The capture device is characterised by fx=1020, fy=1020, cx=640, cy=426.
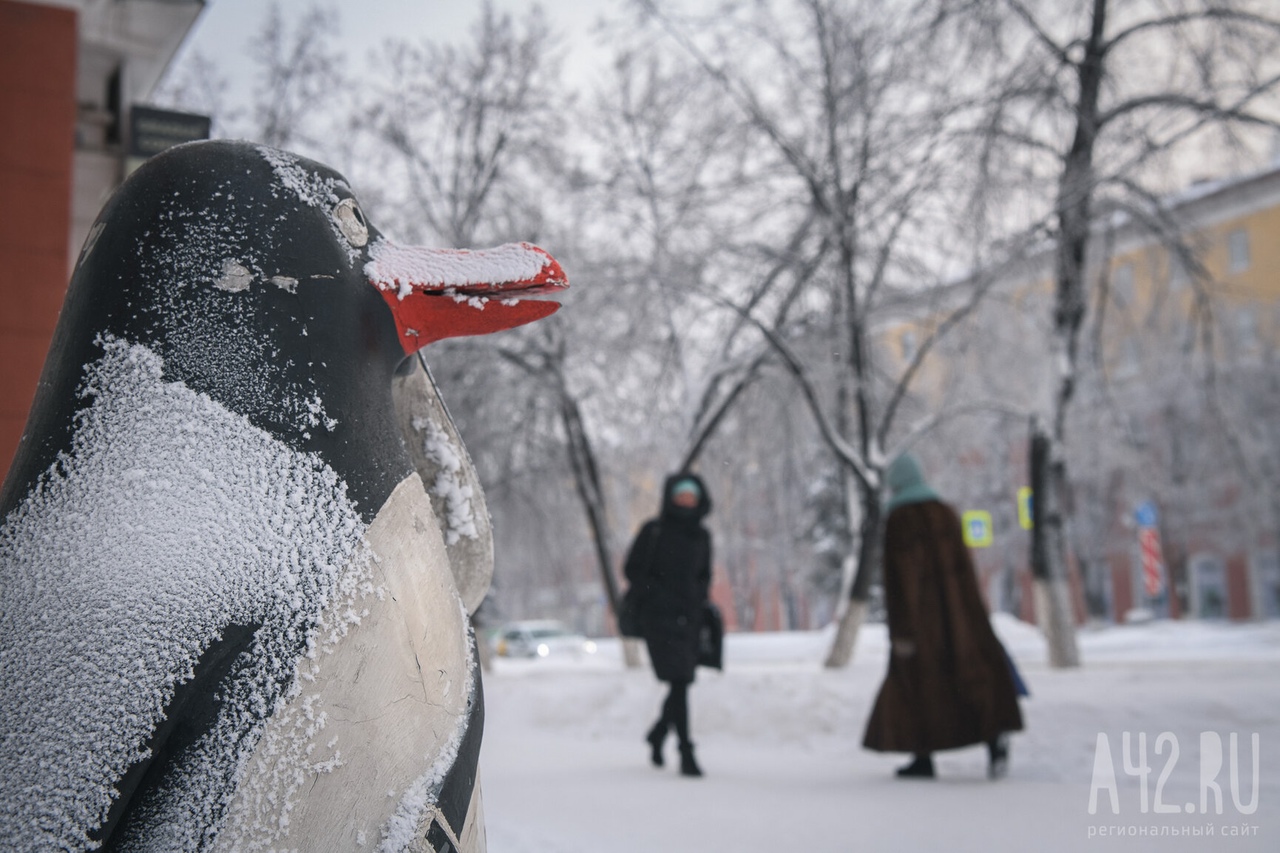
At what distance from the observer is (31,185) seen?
5.54m

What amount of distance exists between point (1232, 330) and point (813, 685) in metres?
6.13

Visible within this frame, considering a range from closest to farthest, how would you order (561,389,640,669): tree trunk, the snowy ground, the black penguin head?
the black penguin head → the snowy ground → (561,389,640,669): tree trunk

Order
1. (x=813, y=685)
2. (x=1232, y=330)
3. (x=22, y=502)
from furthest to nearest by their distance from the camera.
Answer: (x=1232, y=330) < (x=813, y=685) < (x=22, y=502)

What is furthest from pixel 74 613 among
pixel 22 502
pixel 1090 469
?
pixel 1090 469

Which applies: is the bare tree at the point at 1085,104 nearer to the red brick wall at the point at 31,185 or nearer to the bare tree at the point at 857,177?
the bare tree at the point at 857,177

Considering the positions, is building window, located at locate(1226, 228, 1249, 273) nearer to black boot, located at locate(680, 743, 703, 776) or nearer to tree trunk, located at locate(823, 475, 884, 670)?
tree trunk, located at locate(823, 475, 884, 670)

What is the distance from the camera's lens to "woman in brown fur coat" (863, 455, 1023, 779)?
5160 mm

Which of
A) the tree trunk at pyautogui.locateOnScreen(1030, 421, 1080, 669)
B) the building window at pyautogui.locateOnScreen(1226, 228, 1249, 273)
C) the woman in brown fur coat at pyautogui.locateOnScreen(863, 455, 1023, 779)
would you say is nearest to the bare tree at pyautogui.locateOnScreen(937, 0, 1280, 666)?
the tree trunk at pyautogui.locateOnScreen(1030, 421, 1080, 669)

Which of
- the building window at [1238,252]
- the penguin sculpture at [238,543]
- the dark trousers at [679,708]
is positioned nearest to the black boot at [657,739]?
the dark trousers at [679,708]

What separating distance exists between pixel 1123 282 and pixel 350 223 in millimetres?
12575

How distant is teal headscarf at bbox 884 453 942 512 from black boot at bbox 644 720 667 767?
179 centimetres

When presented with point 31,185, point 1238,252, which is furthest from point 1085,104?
point 1238,252

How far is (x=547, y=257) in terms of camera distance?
1.45m

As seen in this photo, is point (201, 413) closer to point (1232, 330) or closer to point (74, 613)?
point (74, 613)
